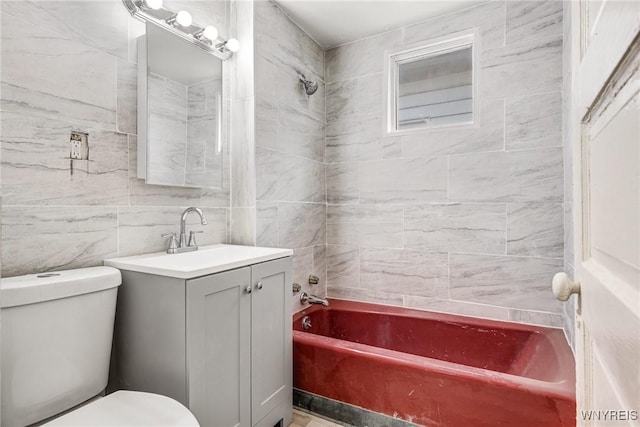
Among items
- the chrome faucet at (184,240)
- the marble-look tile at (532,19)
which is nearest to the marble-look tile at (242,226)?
the chrome faucet at (184,240)

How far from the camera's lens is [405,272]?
2479mm

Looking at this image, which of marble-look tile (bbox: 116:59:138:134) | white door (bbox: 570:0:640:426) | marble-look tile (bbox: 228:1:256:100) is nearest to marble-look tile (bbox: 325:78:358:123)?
marble-look tile (bbox: 228:1:256:100)

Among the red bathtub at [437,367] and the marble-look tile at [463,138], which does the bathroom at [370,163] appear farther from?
the red bathtub at [437,367]

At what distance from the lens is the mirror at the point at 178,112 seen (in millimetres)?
1607

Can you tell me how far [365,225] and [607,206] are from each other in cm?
211

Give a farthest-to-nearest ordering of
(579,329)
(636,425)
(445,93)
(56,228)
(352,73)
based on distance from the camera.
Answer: (352,73) → (445,93) → (56,228) → (579,329) → (636,425)

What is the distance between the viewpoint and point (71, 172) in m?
1.35

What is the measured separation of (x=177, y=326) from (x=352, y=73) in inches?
89.2

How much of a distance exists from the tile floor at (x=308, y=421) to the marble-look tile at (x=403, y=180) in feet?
4.94

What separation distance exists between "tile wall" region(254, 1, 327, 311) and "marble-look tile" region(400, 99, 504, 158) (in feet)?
2.33

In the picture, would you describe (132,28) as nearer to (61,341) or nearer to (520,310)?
(61,341)

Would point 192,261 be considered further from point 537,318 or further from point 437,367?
point 537,318

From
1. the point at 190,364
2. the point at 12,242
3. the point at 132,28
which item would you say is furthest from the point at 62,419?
the point at 132,28

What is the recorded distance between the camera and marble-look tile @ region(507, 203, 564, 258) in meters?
2.01
